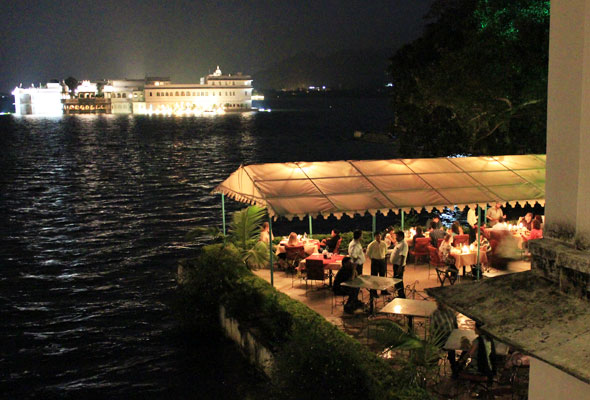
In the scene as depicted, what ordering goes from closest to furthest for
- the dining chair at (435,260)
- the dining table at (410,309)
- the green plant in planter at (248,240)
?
the dining table at (410,309) → the dining chair at (435,260) → the green plant in planter at (248,240)

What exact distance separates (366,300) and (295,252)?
2782 mm

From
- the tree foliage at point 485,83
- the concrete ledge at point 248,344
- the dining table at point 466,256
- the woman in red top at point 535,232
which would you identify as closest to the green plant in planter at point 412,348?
the concrete ledge at point 248,344

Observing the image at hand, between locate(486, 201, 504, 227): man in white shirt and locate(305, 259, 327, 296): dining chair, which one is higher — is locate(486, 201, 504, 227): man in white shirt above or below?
above

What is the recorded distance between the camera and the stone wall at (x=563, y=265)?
356cm

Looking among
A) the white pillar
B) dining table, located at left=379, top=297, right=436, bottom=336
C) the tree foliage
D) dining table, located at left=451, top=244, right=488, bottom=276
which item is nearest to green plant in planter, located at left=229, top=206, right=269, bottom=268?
dining table, located at left=451, top=244, right=488, bottom=276

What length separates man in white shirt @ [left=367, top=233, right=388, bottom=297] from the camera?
13984 mm

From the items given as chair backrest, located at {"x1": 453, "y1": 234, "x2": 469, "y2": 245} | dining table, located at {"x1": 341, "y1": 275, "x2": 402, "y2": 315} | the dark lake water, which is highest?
chair backrest, located at {"x1": 453, "y1": 234, "x2": 469, "y2": 245}

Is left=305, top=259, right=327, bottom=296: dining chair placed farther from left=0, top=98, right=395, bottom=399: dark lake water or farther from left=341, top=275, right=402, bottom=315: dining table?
left=0, top=98, right=395, bottom=399: dark lake water

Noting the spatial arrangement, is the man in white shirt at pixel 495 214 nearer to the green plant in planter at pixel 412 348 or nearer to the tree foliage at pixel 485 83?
the tree foliage at pixel 485 83

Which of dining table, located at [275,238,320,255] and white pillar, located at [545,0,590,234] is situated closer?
white pillar, located at [545,0,590,234]

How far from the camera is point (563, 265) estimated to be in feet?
12.1

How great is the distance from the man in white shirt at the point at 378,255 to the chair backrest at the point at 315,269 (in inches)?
43.8

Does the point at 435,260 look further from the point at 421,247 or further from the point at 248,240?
the point at 248,240

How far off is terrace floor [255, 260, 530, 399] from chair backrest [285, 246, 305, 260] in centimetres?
49
